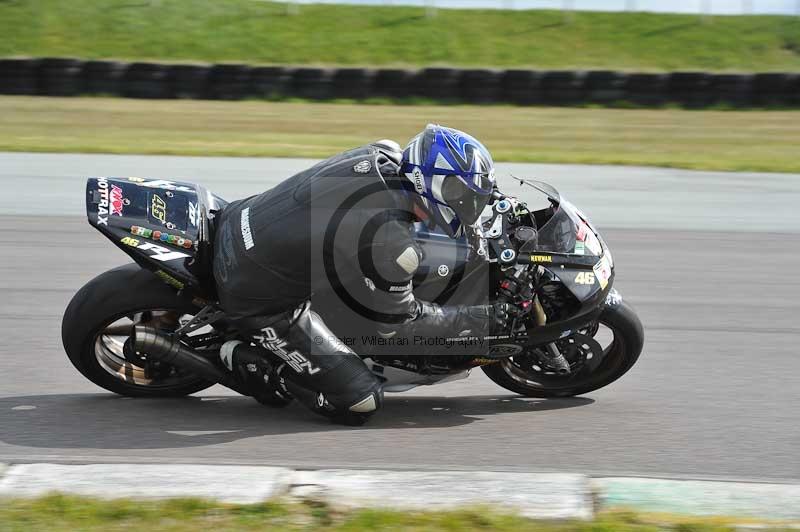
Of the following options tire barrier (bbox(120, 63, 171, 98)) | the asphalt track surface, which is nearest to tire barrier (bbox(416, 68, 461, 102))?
tire barrier (bbox(120, 63, 171, 98))

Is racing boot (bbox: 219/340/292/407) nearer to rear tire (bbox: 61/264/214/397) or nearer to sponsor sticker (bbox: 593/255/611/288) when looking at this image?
rear tire (bbox: 61/264/214/397)

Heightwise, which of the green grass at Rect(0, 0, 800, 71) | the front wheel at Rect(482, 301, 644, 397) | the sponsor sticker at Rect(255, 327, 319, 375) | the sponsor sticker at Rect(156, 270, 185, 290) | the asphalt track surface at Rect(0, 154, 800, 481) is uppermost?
the green grass at Rect(0, 0, 800, 71)

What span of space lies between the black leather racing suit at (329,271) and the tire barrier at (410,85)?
13908 mm

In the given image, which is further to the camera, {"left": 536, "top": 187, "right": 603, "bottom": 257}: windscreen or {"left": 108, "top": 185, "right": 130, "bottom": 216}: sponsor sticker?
{"left": 536, "top": 187, "right": 603, "bottom": 257}: windscreen

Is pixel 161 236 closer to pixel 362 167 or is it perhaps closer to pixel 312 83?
pixel 362 167

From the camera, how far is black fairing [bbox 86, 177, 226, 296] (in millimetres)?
4793

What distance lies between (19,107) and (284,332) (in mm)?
14112

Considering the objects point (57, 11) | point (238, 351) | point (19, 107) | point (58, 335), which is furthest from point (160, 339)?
point (57, 11)

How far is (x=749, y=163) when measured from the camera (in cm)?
1355

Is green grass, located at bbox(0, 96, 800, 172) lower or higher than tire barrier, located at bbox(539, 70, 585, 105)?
lower

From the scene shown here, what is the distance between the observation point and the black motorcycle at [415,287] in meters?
4.85

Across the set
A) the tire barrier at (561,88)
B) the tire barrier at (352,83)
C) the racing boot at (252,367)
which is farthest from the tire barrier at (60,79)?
the racing boot at (252,367)

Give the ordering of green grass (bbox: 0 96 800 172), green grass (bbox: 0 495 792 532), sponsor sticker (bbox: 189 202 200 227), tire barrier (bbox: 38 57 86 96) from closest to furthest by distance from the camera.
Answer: green grass (bbox: 0 495 792 532) < sponsor sticker (bbox: 189 202 200 227) < green grass (bbox: 0 96 800 172) < tire barrier (bbox: 38 57 86 96)

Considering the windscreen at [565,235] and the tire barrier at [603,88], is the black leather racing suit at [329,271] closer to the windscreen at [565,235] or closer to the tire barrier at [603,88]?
the windscreen at [565,235]
